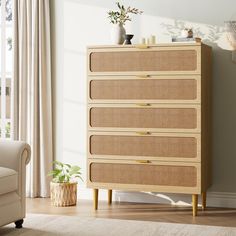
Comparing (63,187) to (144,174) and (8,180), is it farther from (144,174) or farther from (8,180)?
(8,180)

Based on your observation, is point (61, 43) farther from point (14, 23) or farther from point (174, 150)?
point (174, 150)

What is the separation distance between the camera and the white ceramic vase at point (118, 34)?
560 centimetres

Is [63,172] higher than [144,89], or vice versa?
[144,89]

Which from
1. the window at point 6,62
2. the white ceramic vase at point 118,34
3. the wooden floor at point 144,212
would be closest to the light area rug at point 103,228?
the wooden floor at point 144,212

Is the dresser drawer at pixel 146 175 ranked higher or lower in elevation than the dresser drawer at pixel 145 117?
lower

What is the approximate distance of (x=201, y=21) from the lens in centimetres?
573

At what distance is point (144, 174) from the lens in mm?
5367

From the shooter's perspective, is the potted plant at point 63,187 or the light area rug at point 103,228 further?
the potted plant at point 63,187

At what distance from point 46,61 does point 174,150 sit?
176 cm

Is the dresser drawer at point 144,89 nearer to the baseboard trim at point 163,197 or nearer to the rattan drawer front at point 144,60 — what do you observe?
the rattan drawer front at point 144,60

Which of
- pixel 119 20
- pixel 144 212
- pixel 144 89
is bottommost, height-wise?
pixel 144 212

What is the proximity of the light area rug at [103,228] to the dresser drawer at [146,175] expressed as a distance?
1.50 ft

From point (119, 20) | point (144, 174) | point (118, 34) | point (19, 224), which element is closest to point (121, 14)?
point (119, 20)

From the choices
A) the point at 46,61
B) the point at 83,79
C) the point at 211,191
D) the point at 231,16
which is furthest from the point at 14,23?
the point at 211,191
